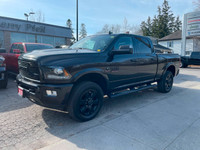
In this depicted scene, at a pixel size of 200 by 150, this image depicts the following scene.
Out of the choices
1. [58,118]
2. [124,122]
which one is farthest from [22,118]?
[124,122]

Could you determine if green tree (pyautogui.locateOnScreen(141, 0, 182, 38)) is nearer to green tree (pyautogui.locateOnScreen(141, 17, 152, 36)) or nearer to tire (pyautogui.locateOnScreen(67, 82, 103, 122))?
green tree (pyautogui.locateOnScreen(141, 17, 152, 36))

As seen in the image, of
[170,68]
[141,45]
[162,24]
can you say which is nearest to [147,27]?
[162,24]

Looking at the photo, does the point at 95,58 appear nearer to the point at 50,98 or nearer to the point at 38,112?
the point at 50,98

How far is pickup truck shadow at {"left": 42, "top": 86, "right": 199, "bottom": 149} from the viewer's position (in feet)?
9.49

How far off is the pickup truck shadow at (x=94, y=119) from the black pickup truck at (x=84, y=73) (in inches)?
8.1

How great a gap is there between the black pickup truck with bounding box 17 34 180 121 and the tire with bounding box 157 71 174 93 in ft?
3.70

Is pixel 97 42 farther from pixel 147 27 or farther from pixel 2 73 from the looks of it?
pixel 147 27

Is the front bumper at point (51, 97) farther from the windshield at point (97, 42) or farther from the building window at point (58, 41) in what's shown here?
the building window at point (58, 41)

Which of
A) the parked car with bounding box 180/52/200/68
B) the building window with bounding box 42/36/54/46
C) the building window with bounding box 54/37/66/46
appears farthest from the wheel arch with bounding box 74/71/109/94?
the building window with bounding box 54/37/66/46

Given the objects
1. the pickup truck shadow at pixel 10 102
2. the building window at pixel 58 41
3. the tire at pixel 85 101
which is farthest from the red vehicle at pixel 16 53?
the building window at pixel 58 41

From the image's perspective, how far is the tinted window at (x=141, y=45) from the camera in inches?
181

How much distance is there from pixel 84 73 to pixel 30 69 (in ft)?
3.46

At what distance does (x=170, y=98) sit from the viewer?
523cm

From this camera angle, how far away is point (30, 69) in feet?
10.2
